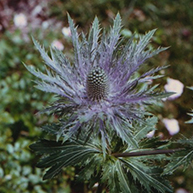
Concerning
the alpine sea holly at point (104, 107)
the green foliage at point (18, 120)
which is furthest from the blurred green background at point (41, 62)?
the alpine sea holly at point (104, 107)

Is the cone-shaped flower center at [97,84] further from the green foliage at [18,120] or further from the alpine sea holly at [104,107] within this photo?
the green foliage at [18,120]

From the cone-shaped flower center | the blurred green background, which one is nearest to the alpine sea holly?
the cone-shaped flower center

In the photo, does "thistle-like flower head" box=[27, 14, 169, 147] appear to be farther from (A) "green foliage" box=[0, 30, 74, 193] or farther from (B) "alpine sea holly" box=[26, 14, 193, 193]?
(A) "green foliage" box=[0, 30, 74, 193]

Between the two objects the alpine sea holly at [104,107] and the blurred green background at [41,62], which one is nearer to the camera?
the alpine sea holly at [104,107]

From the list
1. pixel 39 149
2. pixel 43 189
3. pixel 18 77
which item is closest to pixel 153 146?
pixel 39 149

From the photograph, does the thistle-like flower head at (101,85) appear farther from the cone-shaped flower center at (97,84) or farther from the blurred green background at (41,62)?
the blurred green background at (41,62)

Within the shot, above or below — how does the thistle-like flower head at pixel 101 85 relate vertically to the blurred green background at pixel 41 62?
above
